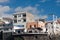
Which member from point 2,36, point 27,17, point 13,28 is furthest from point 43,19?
point 2,36

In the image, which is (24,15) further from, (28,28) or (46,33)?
(46,33)

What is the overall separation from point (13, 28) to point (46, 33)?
917 cm

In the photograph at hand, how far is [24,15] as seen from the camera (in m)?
46.0

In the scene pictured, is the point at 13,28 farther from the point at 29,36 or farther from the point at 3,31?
the point at 29,36

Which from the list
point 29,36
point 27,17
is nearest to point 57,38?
point 29,36

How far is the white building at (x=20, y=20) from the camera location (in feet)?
145

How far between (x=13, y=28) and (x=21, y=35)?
14.8ft

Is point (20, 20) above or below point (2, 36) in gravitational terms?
above

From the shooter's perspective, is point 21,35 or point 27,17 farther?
point 27,17

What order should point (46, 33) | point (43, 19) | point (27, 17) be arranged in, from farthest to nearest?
point (43, 19) → point (27, 17) → point (46, 33)

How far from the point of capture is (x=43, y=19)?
163 ft

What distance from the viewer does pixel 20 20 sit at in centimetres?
4541

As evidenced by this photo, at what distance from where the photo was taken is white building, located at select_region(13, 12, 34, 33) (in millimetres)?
44188

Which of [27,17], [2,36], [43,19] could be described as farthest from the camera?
[43,19]
